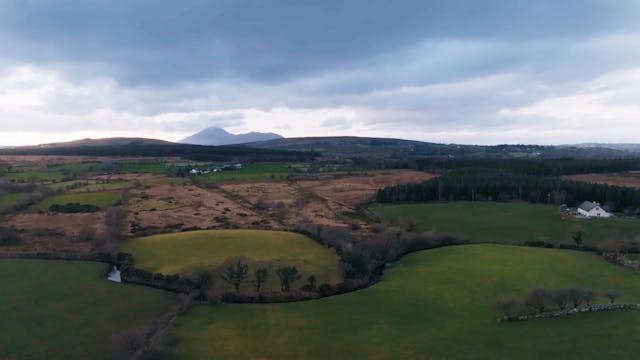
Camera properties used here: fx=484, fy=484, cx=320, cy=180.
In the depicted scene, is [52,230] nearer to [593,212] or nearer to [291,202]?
[291,202]

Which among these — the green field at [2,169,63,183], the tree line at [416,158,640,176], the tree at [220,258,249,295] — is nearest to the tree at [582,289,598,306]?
the tree at [220,258,249,295]

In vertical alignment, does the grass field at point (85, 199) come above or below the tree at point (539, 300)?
above

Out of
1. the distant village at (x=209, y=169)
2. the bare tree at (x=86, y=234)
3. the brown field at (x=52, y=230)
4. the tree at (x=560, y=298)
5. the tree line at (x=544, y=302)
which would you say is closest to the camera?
the tree line at (x=544, y=302)

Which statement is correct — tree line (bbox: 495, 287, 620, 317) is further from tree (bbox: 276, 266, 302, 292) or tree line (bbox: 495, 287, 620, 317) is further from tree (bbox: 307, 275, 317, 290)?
tree (bbox: 276, 266, 302, 292)

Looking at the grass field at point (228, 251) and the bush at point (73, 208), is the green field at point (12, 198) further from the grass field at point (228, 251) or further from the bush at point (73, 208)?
the grass field at point (228, 251)

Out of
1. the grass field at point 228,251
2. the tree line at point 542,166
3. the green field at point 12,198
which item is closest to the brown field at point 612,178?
the tree line at point 542,166

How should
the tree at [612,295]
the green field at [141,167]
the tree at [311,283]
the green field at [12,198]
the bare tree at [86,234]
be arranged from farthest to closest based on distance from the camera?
1. the green field at [141,167]
2. the green field at [12,198]
3. the bare tree at [86,234]
4. the tree at [311,283]
5. the tree at [612,295]

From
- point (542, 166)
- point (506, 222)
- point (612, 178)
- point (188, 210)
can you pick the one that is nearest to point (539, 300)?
point (506, 222)
